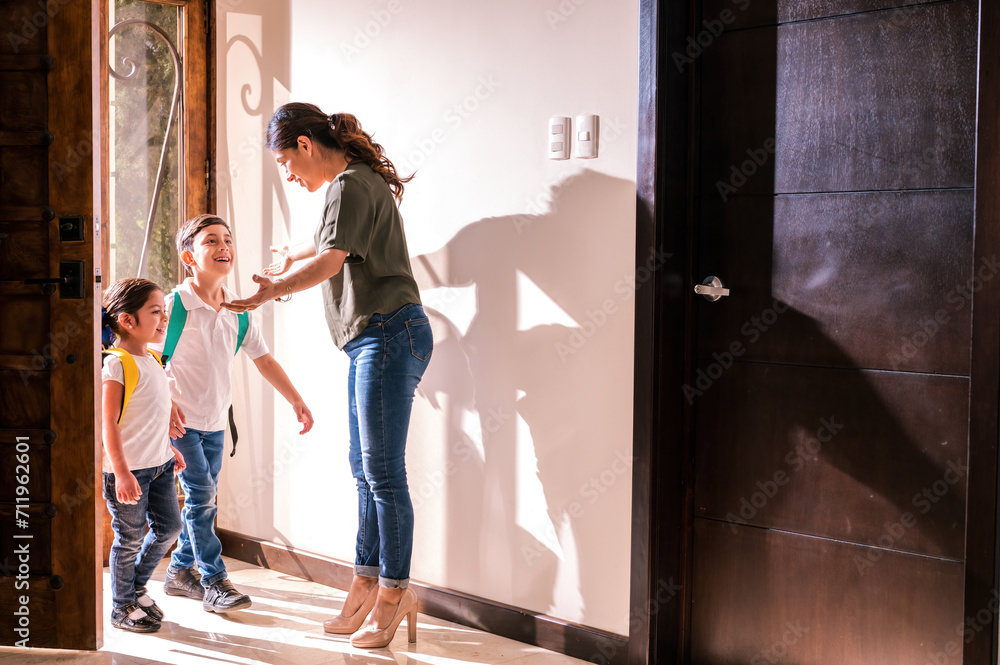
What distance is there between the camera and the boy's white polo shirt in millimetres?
2703

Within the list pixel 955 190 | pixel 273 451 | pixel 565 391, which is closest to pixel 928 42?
pixel 955 190

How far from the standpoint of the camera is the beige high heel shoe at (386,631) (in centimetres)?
243

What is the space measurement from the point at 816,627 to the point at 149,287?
186 centimetres

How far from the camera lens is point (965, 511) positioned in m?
1.93

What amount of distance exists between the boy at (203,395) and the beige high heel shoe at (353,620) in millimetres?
352

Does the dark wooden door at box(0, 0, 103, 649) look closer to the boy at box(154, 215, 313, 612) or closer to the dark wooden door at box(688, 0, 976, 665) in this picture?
the boy at box(154, 215, 313, 612)

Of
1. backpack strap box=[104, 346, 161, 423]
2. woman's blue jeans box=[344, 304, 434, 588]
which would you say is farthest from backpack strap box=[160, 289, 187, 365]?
woman's blue jeans box=[344, 304, 434, 588]

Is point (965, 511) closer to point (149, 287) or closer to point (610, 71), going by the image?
point (610, 71)

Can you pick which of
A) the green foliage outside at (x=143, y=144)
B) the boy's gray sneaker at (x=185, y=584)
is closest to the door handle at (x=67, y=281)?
the green foliage outside at (x=143, y=144)

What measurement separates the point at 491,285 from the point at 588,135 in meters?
0.50

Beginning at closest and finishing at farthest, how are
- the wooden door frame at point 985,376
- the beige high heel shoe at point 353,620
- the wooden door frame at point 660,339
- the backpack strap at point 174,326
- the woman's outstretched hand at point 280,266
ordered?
1. the wooden door frame at point 985,376
2. the wooden door frame at point 660,339
3. the beige high heel shoe at point 353,620
4. the backpack strap at point 174,326
5. the woman's outstretched hand at point 280,266

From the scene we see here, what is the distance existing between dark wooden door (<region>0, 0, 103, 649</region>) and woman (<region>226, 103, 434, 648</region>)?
50 cm

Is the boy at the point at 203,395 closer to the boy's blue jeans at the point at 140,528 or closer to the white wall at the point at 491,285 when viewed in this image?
the boy's blue jeans at the point at 140,528

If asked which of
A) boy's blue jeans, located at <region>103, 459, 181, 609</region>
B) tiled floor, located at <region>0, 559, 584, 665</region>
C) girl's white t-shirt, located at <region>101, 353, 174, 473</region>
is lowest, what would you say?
tiled floor, located at <region>0, 559, 584, 665</region>
